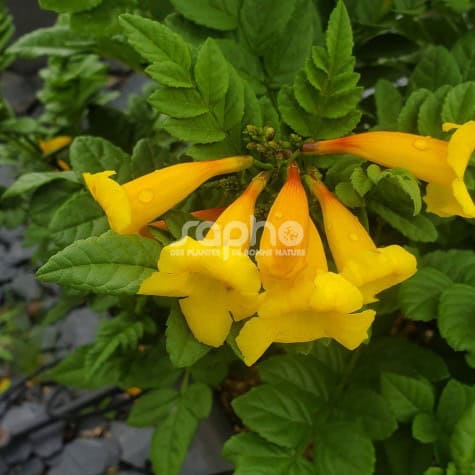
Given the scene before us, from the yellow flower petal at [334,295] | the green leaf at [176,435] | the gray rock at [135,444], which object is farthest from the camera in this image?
the gray rock at [135,444]

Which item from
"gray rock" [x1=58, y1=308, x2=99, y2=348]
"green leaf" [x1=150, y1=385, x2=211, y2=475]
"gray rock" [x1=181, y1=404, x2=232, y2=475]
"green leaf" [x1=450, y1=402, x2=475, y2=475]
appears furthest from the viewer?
"gray rock" [x1=58, y1=308, x2=99, y2=348]

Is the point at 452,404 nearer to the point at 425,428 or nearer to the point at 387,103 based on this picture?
the point at 425,428

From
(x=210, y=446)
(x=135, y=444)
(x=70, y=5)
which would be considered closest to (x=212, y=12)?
(x=70, y=5)

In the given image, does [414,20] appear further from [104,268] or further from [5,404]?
[5,404]

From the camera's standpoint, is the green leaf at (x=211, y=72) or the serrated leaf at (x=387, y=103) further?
the serrated leaf at (x=387, y=103)

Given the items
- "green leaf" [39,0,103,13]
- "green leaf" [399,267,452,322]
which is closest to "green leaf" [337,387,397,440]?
"green leaf" [399,267,452,322]

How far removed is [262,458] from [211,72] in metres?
0.37

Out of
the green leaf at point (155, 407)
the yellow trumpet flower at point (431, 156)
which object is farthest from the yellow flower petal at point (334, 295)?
the green leaf at point (155, 407)

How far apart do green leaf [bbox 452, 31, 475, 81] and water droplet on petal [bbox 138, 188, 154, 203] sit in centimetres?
39

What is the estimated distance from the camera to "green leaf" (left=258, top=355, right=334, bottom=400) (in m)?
0.73

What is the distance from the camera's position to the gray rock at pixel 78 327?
5.12ft

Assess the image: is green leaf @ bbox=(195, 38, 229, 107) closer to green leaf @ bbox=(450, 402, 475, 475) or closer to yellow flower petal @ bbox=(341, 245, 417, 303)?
Answer: yellow flower petal @ bbox=(341, 245, 417, 303)

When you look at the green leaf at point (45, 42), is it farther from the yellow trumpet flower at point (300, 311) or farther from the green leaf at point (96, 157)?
the yellow trumpet flower at point (300, 311)

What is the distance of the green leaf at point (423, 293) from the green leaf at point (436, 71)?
20cm
